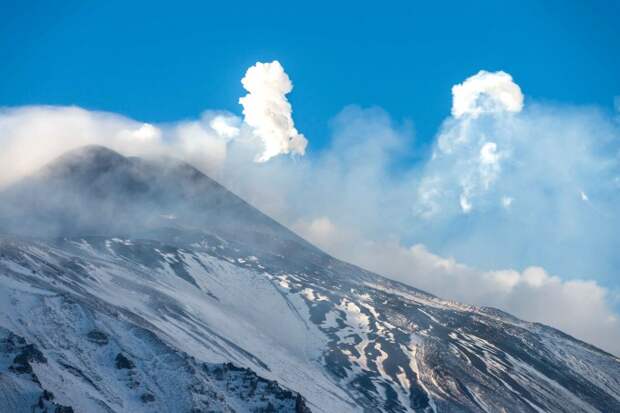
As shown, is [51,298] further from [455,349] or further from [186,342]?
[455,349]

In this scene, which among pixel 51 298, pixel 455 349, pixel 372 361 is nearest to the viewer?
pixel 51 298

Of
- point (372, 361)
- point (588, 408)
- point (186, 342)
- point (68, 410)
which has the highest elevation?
point (588, 408)

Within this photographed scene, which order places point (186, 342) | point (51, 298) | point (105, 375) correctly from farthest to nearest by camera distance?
point (186, 342) → point (51, 298) → point (105, 375)

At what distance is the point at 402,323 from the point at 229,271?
5646 cm

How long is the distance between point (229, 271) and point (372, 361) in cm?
6806

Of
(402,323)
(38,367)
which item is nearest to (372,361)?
(402,323)

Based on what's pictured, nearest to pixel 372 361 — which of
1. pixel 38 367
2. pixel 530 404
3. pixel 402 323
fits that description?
pixel 530 404

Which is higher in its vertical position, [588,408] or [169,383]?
[588,408]

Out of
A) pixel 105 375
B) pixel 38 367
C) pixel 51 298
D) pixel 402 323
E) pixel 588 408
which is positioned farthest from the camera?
pixel 402 323

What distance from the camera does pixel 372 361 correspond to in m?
142

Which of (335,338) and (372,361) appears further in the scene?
(335,338)

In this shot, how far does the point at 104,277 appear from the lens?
133 metres

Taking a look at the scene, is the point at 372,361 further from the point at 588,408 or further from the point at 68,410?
the point at 68,410

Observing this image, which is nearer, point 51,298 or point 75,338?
point 75,338
